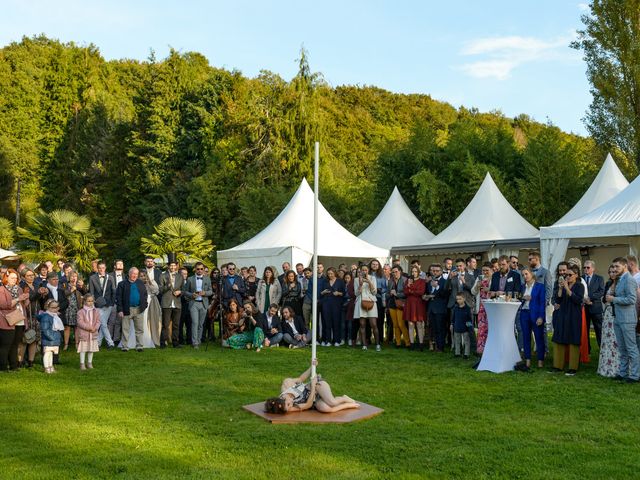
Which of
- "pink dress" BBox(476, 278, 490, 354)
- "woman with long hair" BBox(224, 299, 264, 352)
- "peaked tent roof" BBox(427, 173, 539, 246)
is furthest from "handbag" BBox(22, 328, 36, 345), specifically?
"peaked tent roof" BBox(427, 173, 539, 246)

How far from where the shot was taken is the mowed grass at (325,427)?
5.11 meters

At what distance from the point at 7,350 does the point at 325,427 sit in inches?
232

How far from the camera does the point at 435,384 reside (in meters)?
8.72

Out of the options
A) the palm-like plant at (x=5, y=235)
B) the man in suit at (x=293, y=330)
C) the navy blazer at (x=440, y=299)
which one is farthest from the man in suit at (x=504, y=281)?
the palm-like plant at (x=5, y=235)

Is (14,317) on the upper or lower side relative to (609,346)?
upper

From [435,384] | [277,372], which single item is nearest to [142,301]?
[277,372]

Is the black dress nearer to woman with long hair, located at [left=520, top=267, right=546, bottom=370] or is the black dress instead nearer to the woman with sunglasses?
the woman with sunglasses

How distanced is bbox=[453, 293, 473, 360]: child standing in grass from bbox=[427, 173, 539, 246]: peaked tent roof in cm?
721

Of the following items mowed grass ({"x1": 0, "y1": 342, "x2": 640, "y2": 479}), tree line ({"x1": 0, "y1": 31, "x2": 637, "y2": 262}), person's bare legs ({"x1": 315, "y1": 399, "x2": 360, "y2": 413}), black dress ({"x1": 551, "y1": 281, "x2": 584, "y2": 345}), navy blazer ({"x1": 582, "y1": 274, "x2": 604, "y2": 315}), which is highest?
tree line ({"x1": 0, "y1": 31, "x2": 637, "y2": 262})

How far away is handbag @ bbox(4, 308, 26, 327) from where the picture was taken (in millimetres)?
9789

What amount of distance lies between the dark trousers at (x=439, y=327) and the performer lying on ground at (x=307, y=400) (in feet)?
16.9

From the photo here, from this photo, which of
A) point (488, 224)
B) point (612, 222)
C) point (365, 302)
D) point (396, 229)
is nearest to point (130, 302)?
point (365, 302)

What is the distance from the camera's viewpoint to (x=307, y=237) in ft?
59.2

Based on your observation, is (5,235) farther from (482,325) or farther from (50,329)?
(482,325)
